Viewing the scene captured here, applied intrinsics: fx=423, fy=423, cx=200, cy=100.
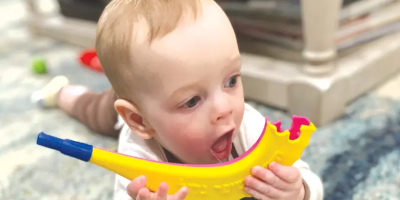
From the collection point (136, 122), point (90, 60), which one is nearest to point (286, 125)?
point (136, 122)

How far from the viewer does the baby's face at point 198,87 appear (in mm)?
443

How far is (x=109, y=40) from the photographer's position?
0.47 metres

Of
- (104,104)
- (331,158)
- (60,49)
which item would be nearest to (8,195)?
(104,104)

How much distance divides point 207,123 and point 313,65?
410 millimetres

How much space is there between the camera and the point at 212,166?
0.46 meters

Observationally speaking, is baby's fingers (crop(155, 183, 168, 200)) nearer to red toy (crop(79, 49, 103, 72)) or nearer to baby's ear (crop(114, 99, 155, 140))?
baby's ear (crop(114, 99, 155, 140))

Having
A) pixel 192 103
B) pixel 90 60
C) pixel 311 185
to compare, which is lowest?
pixel 90 60

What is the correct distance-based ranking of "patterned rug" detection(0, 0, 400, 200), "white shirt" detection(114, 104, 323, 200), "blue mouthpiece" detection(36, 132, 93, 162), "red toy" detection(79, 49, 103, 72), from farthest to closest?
"red toy" detection(79, 49, 103, 72), "patterned rug" detection(0, 0, 400, 200), "white shirt" detection(114, 104, 323, 200), "blue mouthpiece" detection(36, 132, 93, 162)

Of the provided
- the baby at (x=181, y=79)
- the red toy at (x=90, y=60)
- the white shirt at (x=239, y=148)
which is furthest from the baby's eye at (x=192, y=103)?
the red toy at (x=90, y=60)

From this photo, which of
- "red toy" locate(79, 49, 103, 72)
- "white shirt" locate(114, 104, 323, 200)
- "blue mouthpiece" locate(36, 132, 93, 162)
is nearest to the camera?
"blue mouthpiece" locate(36, 132, 93, 162)

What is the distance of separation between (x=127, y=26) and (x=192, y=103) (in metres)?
0.11

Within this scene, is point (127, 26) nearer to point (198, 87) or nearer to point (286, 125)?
point (198, 87)

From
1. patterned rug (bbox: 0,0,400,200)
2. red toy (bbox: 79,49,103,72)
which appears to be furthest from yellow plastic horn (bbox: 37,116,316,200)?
red toy (bbox: 79,49,103,72)

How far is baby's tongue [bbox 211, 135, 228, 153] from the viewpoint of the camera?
485mm
